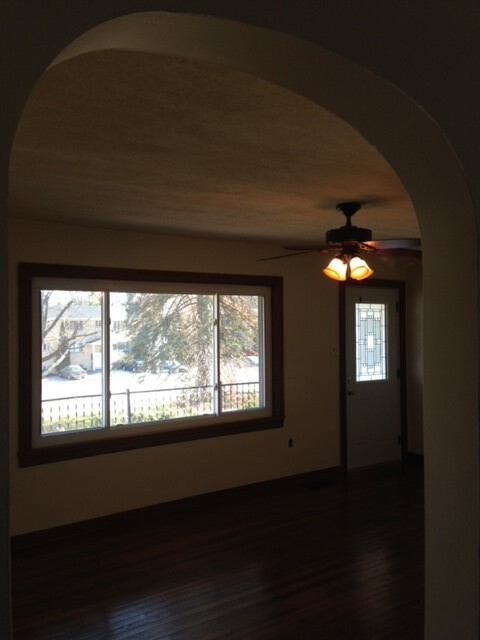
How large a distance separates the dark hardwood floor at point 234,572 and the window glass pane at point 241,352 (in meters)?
0.89

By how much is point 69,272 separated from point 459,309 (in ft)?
11.2

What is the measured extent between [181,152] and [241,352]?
10.1 feet

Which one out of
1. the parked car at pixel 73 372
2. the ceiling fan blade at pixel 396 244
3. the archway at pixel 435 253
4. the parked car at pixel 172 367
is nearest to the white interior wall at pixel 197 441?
the parked car at pixel 73 372

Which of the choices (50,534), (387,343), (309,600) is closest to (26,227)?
(50,534)

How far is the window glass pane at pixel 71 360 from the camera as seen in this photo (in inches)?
162

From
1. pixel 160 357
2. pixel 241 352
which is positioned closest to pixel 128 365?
pixel 160 357

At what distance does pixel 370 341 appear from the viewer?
20.1 ft

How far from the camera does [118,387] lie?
4.48 m

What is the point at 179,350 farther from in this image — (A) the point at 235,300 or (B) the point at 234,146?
(B) the point at 234,146

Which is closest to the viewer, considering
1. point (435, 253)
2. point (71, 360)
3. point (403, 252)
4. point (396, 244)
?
point (435, 253)

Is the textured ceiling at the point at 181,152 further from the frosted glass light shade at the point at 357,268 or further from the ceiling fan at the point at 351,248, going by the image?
the frosted glass light shade at the point at 357,268

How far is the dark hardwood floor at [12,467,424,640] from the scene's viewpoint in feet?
9.70

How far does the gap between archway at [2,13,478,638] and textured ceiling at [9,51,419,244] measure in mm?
494

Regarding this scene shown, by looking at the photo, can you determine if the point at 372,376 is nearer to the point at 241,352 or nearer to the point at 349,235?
the point at 241,352
